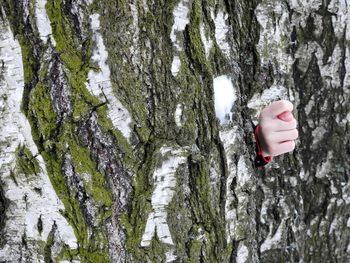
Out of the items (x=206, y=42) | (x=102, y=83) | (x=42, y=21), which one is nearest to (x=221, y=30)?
(x=206, y=42)

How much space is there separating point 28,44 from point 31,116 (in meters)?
0.17

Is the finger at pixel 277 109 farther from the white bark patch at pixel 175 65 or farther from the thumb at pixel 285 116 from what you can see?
the white bark patch at pixel 175 65

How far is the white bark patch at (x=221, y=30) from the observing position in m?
1.57

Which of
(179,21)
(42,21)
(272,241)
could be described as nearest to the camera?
(42,21)

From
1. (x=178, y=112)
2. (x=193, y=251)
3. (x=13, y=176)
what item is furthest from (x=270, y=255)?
(x=13, y=176)

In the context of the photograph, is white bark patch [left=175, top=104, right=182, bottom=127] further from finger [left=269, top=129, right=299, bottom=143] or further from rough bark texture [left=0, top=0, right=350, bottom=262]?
finger [left=269, top=129, right=299, bottom=143]

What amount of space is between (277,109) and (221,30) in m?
0.41

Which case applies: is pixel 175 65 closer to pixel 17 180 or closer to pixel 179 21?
pixel 179 21

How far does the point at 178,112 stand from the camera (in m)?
1.50

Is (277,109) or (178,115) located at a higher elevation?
(277,109)

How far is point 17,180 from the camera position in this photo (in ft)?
4.65

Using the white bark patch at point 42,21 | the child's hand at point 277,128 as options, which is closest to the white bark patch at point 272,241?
the child's hand at point 277,128

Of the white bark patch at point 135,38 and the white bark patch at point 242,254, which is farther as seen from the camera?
the white bark patch at point 242,254

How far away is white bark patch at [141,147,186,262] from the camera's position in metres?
1.48
